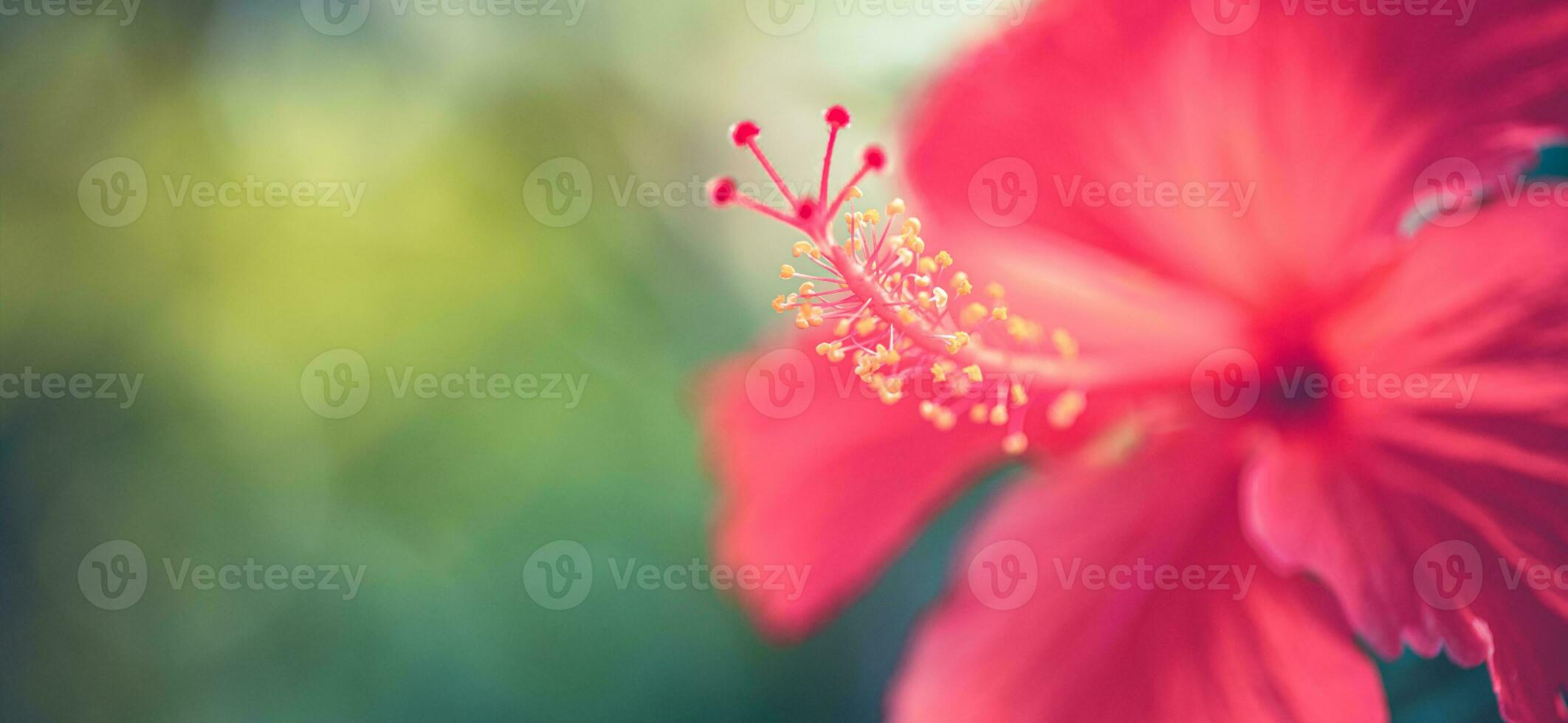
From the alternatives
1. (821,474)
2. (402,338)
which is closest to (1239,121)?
(821,474)

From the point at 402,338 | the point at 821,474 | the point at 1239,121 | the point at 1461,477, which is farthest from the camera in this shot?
Answer: the point at 402,338

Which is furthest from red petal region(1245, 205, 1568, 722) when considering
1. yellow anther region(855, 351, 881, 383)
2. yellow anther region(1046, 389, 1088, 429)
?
yellow anther region(855, 351, 881, 383)

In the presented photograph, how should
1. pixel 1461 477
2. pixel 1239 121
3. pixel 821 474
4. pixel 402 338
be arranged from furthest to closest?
pixel 402 338, pixel 821 474, pixel 1239 121, pixel 1461 477

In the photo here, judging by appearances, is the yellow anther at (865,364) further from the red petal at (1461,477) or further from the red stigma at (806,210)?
the red petal at (1461,477)

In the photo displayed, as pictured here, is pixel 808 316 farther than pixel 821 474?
No

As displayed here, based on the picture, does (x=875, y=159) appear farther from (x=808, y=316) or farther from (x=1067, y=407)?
(x=1067, y=407)

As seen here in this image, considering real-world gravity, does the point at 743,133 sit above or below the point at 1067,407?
above

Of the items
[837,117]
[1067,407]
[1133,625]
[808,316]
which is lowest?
[1133,625]
